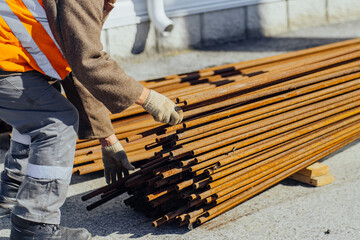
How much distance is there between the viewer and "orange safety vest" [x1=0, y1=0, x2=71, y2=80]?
8.93ft

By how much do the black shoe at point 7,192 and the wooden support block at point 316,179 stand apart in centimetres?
195

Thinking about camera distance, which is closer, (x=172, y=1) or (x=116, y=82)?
(x=116, y=82)

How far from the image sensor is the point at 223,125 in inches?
134

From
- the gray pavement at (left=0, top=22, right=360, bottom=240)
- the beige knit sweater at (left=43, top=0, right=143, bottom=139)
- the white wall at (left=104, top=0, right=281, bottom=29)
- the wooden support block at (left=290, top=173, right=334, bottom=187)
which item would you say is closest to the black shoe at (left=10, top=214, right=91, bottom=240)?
the gray pavement at (left=0, top=22, right=360, bottom=240)

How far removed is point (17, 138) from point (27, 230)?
0.71m

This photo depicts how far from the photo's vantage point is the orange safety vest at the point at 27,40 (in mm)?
2721

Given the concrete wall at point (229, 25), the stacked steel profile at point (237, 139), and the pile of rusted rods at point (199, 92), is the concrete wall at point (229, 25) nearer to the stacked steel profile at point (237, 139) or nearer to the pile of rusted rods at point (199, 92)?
the pile of rusted rods at point (199, 92)

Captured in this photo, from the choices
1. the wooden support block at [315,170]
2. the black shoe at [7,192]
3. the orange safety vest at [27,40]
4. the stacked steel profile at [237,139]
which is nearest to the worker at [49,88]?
the orange safety vest at [27,40]

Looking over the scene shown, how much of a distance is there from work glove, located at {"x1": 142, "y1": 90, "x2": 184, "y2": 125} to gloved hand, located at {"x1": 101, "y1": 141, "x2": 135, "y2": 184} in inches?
20.3

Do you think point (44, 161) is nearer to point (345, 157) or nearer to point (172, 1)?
point (345, 157)

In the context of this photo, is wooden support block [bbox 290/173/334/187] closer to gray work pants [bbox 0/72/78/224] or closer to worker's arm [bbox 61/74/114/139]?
worker's arm [bbox 61/74/114/139]

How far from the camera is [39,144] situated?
2.91m

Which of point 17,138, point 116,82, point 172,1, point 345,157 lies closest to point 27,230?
point 17,138

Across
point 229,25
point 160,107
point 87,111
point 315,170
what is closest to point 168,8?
point 229,25
